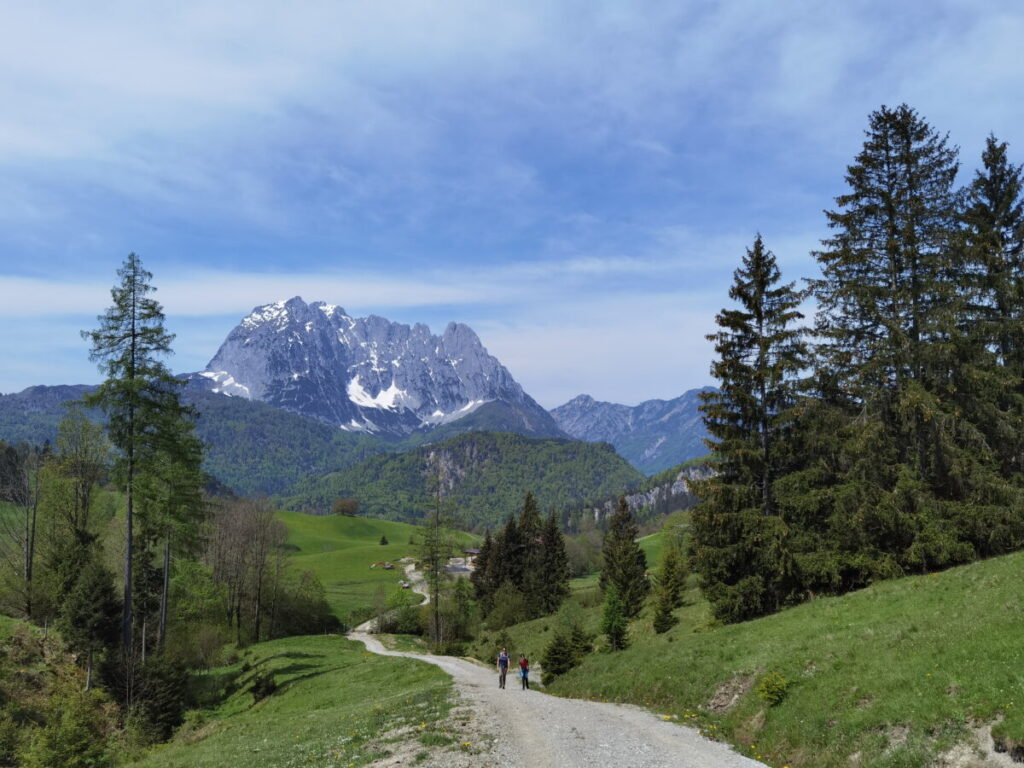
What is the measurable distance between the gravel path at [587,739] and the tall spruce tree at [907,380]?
14.7m

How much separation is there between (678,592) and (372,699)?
3192 centimetres

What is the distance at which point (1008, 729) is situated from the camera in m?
12.7

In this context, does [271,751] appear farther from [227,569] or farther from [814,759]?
[227,569]

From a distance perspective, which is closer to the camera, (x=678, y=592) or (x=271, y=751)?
(x=271, y=751)

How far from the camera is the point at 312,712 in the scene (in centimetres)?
3078

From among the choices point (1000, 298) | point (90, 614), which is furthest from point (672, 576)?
point (90, 614)

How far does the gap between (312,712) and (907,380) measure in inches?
1325

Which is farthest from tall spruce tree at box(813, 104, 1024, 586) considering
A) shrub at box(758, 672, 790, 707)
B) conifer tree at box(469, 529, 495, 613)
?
conifer tree at box(469, 529, 495, 613)

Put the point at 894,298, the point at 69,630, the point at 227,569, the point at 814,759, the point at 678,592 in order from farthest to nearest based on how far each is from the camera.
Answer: the point at 227,569, the point at 678,592, the point at 69,630, the point at 894,298, the point at 814,759

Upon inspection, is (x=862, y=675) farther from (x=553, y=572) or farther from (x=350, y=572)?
(x=350, y=572)

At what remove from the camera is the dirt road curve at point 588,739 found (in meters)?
15.3

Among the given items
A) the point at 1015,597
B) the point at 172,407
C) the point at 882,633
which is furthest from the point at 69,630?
the point at 1015,597

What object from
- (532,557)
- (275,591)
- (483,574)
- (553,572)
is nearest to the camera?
(275,591)

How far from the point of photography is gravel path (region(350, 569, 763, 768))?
50.3 ft
